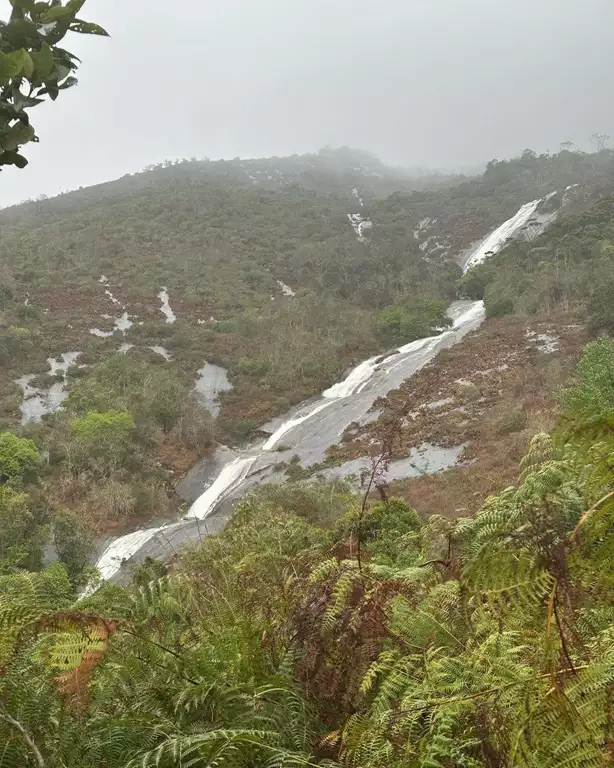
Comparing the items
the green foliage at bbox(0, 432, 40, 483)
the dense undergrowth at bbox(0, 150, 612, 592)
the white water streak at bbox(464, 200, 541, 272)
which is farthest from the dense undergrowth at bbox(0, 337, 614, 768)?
the white water streak at bbox(464, 200, 541, 272)

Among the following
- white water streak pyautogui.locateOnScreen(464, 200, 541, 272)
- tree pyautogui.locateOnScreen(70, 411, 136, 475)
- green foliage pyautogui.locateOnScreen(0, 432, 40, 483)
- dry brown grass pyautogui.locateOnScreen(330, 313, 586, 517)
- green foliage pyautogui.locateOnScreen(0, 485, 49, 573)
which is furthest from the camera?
white water streak pyautogui.locateOnScreen(464, 200, 541, 272)

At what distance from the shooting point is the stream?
17.6 m

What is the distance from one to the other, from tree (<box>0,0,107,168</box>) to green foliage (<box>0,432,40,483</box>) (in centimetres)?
1991

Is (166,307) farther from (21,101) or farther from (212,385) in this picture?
(21,101)

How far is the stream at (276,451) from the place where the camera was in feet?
57.8

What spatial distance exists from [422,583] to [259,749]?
1.55 m

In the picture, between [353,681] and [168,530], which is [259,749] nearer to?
[353,681]

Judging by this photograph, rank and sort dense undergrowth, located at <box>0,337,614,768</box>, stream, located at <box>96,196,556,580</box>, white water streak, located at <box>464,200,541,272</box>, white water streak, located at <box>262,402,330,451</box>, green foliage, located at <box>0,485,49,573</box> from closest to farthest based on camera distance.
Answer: dense undergrowth, located at <box>0,337,614,768</box> → green foliage, located at <box>0,485,49,573</box> → stream, located at <box>96,196,556,580</box> → white water streak, located at <box>262,402,330,451</box> → white water streak, located at <box>464,200,541,272</box>

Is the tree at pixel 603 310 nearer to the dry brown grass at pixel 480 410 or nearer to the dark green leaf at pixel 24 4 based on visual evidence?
the dry brown grass at pixel 480 410

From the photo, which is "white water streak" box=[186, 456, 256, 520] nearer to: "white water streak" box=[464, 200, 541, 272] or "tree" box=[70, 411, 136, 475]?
"tree" box=[70, 411, 136, 475]

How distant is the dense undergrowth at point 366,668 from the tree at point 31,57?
151cm

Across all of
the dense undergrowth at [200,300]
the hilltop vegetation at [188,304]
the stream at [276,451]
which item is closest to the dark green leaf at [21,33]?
the dense undergrowth at [200,300]

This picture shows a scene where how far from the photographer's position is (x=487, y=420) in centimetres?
2098

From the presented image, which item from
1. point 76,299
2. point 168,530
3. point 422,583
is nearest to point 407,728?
point 422,583
